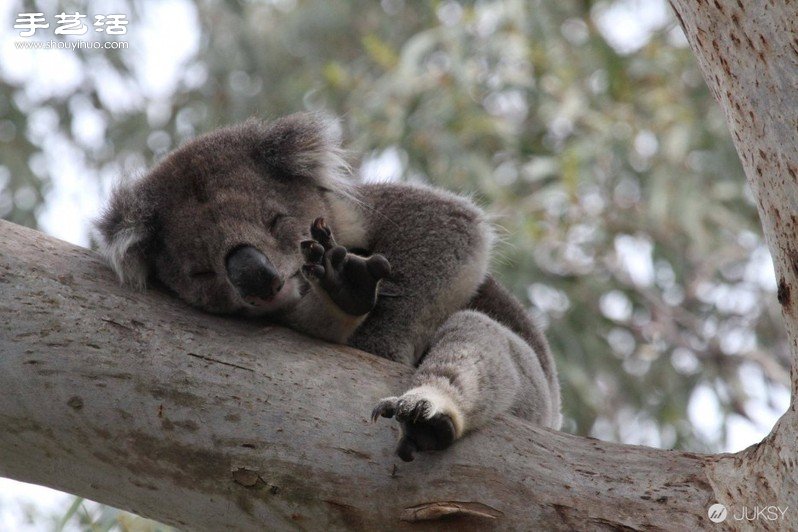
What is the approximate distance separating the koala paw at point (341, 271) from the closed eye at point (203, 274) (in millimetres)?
395

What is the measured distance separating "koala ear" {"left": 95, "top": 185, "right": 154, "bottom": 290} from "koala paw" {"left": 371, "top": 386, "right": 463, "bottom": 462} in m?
0.85

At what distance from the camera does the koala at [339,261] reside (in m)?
2.43

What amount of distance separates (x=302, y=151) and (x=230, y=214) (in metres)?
0.42

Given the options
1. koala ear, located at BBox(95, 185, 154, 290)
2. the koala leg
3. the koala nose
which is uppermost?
koala ear, located at BBox(95, 185, 154, 290)

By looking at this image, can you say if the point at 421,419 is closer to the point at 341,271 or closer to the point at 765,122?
the point at 341,271

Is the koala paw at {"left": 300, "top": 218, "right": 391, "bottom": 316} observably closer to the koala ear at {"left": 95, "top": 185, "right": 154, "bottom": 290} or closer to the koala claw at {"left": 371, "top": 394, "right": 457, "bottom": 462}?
the koala claw at {"left": 371, "top": 394, "right": 457, "bottom": 462}

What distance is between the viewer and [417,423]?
2189 millimetres

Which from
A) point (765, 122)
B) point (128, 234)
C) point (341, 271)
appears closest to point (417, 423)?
point (341, 271)

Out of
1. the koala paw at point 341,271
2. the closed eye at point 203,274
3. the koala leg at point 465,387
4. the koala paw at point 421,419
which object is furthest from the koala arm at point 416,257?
the koala paw at point 421,419

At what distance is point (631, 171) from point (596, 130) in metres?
0.45

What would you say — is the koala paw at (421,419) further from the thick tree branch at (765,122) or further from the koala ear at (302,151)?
the koala ear at (302,151)

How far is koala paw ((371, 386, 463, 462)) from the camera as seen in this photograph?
216 cm

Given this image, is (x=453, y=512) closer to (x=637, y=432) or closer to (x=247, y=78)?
(x=637, y=432)

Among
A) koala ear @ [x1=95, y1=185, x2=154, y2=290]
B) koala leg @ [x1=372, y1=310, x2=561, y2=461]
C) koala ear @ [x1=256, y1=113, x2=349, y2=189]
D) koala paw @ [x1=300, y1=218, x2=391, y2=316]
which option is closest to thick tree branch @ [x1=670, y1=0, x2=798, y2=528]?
koala leg @ [x1=372, y1=310, x2=561, y2=461]
